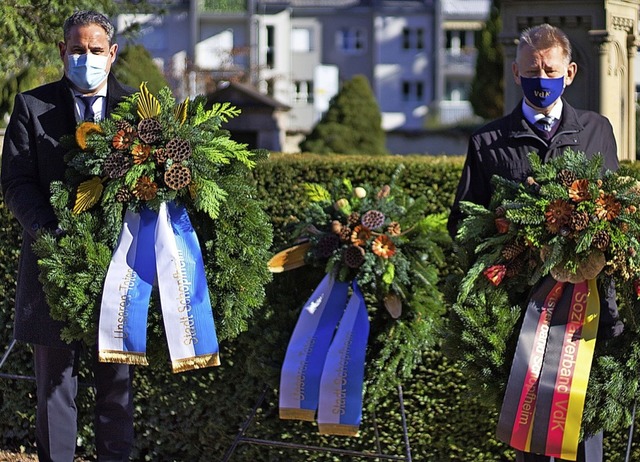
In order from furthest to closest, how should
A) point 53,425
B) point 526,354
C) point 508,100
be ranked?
point 508,100 → point 53,425 → point 526,354

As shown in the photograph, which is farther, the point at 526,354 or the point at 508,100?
the point at 508,100

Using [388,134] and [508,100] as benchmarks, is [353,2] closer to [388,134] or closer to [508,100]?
[388,134]

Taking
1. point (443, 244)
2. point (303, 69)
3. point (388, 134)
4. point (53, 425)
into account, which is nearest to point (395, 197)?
point (443, 244)

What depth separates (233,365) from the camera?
18.5ft

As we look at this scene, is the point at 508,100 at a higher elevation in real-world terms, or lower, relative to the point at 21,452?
higher

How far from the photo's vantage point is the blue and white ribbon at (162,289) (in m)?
4.24

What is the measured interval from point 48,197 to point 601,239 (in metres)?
2.13

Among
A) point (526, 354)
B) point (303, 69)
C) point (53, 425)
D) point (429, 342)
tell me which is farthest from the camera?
point (303, 69)

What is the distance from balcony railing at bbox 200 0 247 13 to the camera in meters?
54.8

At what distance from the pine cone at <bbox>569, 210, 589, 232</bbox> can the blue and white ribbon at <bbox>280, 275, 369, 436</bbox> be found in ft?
4.07

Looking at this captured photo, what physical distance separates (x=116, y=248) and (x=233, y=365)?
152 cm

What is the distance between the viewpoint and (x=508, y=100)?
31.5ft

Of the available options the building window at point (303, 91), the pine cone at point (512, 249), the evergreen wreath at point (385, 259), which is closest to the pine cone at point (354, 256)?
the evergreen wreath at point (385, 259)

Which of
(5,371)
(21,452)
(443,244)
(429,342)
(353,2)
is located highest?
(353,2)
